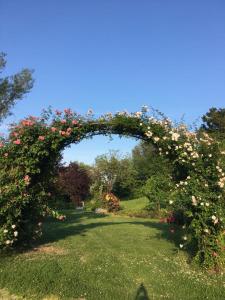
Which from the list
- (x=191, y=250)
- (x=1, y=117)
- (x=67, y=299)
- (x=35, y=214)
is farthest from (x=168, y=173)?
(x=1, y=117)

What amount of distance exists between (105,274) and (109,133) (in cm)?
373

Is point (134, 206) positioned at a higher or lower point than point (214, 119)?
lower

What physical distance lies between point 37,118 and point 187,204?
3.86 meters

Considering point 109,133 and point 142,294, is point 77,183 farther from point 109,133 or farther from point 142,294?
point 142,294

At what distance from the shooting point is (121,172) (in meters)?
35.3

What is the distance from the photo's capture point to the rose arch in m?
8.29

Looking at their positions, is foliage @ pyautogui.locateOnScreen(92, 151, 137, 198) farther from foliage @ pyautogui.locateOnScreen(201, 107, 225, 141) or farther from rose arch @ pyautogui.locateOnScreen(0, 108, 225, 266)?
rose arch @ pyautogui.locateOnScreen(0, 108, 225, 266)

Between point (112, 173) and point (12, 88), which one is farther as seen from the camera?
point (112, 173)

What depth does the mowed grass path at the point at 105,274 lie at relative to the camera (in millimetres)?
6199

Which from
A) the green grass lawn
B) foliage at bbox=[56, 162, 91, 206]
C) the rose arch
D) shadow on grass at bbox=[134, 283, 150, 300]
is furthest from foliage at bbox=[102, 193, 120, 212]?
shadow on grass at bbox=[134, 283, 150, 300]

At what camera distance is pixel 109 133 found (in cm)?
985

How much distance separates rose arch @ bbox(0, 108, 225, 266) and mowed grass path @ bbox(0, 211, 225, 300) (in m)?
0.69

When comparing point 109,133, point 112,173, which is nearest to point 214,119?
point 112,173

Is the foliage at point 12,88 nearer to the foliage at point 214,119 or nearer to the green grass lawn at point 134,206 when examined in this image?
the green grass lawn at point 134,206
